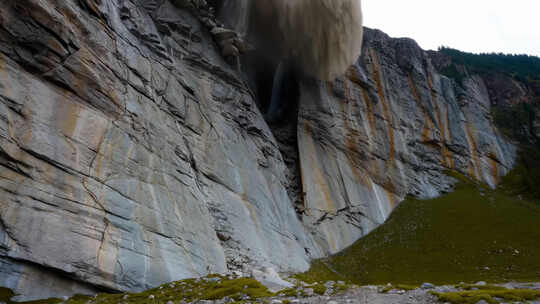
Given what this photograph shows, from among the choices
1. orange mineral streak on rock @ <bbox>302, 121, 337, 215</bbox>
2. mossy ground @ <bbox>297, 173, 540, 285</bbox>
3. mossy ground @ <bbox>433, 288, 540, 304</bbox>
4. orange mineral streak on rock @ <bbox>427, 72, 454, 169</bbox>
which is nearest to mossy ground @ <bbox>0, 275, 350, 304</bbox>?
mossy ground @ <bbox>433, 288, 540, 304</bbox>

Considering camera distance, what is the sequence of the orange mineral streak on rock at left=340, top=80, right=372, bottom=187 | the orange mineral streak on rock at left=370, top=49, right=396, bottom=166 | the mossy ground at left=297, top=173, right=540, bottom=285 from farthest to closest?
the orange mineral streak on rock at left=370, top=49, right=396, bottom=166
the orange mineral streak on rock at left=340, top=80, right=372, bottom=187
the mossy ground at left=297, top=173, right=540, bottom=285

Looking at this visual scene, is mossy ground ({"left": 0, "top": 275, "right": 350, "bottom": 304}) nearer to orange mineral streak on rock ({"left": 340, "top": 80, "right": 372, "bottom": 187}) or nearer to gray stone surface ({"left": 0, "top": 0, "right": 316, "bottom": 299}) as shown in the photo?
gray stone surface ({"left": 0, "top": 0, "right": 316, "bottom": 299})

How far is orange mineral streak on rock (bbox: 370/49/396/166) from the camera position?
66.0 meters

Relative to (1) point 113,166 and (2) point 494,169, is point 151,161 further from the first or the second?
(2) point 494,169

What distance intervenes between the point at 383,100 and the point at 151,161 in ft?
181

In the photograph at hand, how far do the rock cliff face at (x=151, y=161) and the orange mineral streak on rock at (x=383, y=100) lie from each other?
13.7ft

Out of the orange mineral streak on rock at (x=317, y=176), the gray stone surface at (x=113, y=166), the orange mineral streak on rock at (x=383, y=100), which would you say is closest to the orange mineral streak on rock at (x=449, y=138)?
the orange mineral streak on rock at (x=383, y=100)

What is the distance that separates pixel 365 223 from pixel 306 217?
34.4ft

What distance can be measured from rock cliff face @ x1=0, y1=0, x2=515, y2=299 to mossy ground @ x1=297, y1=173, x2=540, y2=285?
10.4ft

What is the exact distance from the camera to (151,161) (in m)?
26.9

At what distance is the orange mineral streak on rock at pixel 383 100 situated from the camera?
66000 mm

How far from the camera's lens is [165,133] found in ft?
99.6

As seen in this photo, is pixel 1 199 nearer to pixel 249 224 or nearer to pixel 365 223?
pixel 249 224

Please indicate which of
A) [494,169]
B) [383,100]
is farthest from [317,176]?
[494,169]
